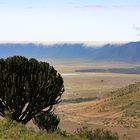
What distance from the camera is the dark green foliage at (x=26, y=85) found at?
2300 cm

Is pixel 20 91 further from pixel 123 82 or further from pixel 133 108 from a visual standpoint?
pixel 123 82

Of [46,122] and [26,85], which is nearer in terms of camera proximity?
[26,85]

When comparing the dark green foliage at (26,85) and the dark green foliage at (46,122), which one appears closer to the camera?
the dark green foliage at (26,85)

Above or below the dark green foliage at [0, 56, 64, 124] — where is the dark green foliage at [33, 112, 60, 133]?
below

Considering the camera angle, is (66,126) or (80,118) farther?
(80,118)

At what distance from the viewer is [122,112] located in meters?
68.5

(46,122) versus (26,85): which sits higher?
(26,85)

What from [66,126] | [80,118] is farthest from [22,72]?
[80,118]

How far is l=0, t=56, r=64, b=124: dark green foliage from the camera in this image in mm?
23000

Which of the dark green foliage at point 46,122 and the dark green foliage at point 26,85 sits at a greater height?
the dark green foliage at point 26,85

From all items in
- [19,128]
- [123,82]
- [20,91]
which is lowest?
[123,82]

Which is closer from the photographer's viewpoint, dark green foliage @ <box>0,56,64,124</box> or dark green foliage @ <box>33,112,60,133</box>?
dark green foliage @ <box>0,56,64,124</box>

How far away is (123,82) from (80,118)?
126 metres

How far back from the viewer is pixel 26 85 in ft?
75.2
